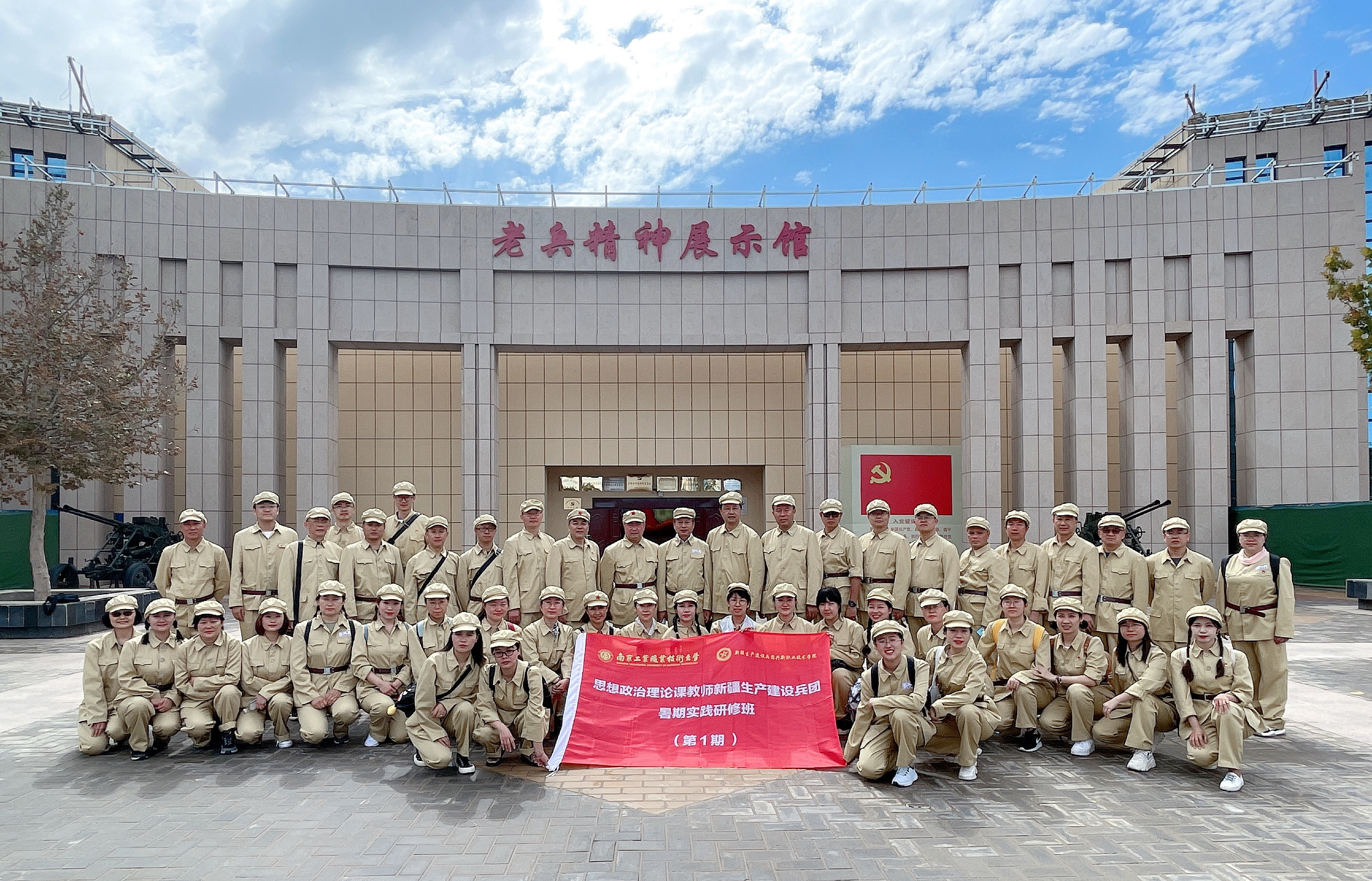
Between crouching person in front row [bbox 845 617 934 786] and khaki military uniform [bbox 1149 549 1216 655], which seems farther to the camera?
khaki military uniform [bbox 1149 549 1216 655]

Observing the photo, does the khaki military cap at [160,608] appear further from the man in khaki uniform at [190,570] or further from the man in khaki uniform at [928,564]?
the man in khaki uniform at [928,564]

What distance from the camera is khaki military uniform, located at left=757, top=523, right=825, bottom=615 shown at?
26.1 feet

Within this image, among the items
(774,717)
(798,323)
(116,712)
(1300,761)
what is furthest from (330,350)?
(1300,761)

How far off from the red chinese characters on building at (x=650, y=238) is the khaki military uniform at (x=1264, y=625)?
45.0 ft

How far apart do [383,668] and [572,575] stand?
2017 millimetres

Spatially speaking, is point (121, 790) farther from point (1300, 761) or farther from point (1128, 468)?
point (1128, 468)

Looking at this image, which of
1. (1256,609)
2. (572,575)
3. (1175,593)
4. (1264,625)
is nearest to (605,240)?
(572,575)

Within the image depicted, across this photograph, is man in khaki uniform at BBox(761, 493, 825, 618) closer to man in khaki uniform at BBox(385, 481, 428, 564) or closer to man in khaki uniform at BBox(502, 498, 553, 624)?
man in khaki uniform at BBox(502, 498, 553, 624)

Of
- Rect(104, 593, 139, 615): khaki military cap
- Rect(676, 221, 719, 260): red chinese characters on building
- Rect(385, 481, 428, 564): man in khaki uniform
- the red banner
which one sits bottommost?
the red banner

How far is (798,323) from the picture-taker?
60.6ft

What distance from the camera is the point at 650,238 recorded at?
60.6 feet

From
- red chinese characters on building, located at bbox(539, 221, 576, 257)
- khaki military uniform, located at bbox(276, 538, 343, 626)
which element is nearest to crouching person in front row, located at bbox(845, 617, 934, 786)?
khaki military uniform, located at bbox(276, 538, 343, 626)

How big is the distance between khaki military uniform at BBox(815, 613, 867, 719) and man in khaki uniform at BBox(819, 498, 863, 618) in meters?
1.00

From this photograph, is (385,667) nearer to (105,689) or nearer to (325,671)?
(325,671)
